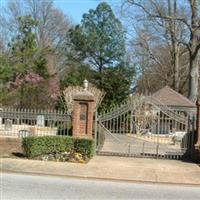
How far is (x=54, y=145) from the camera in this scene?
65.1 feet

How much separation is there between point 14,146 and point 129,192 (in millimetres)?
10428

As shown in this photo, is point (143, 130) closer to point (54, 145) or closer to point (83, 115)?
point (83, 115)

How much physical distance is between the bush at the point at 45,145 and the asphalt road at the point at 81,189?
4.01 meters

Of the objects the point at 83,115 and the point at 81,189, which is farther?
the point at 83,115

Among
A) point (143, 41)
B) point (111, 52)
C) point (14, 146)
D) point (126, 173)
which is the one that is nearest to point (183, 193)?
point (126, 173)

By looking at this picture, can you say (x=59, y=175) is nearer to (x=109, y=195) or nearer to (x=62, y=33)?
(x=109, y=195)

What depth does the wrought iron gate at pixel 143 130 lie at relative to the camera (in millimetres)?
22953

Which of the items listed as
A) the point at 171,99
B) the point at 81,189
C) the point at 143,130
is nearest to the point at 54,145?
the point at 81,189

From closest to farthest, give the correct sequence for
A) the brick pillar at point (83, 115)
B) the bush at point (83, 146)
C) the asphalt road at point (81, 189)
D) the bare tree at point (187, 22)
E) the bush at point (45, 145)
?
the asphalt road at point (81, 189) → the bush at point (45, 145) → the bush at point (83, 146) → the brick pillar at point (83, 115) → the bare tree at point (187, 22)

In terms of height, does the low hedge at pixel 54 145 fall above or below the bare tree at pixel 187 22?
below

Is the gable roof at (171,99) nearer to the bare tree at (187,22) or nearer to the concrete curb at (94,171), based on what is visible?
the bare tree at (187,22)

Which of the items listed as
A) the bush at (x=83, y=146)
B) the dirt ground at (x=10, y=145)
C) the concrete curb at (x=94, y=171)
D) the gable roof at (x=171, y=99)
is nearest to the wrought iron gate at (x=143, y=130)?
the bush at (x=83, y=146)

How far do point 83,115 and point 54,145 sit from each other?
2.48 meters

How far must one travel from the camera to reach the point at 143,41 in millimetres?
61156
